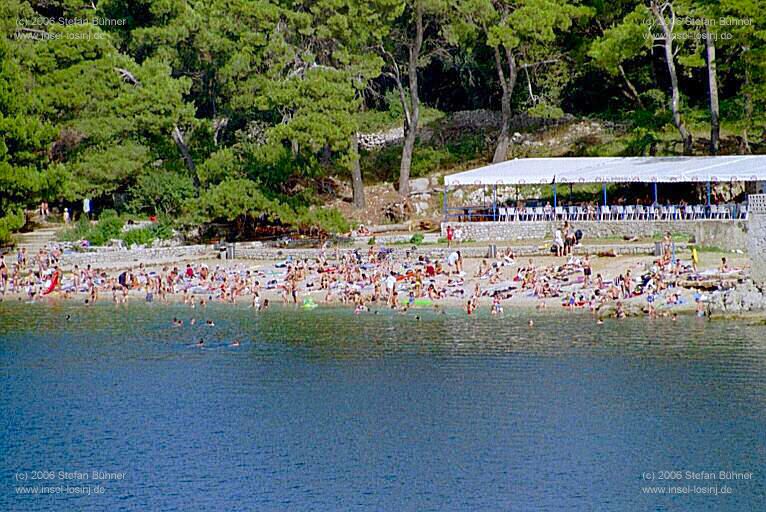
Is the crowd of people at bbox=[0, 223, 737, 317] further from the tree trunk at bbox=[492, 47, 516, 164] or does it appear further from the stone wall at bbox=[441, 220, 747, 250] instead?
the tree trunk at bbox=[492, 47, 516, 164]

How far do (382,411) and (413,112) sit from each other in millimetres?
26807

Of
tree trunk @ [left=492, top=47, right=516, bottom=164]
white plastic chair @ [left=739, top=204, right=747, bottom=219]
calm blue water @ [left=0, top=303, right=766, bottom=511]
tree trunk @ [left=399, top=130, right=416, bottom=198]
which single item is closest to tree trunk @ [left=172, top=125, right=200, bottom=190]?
tree trunk @ [left=399, top=130, right=416, bottom=198]

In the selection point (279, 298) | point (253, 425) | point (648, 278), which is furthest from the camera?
point (279, 298)

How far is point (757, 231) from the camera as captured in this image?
42281 millimetres

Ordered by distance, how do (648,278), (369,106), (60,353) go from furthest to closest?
(369,106) < (648,278) < (60,353)

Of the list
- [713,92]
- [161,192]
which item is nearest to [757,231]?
[713,92]

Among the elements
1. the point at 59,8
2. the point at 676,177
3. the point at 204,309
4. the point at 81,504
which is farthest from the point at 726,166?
the point at 59,8

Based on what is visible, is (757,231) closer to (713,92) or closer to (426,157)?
(713,92)

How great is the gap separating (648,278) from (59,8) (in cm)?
3374

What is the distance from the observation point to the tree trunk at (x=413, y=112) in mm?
52688

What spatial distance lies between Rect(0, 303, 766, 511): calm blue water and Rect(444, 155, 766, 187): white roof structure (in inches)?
367

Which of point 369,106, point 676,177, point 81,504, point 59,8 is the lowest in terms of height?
point 81,504

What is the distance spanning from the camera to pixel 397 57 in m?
58.6

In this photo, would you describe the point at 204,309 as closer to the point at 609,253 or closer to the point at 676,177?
the point at 609,253
